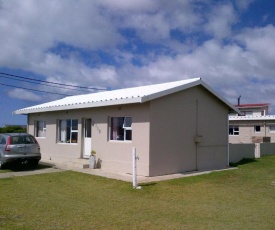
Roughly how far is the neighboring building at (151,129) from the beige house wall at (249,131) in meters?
17.3

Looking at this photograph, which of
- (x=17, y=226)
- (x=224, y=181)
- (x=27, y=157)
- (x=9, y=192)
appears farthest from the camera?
(x=27, y=157)

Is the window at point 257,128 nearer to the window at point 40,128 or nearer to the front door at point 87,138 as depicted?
the window at point 40,128

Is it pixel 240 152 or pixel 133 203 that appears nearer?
pixel 133 203

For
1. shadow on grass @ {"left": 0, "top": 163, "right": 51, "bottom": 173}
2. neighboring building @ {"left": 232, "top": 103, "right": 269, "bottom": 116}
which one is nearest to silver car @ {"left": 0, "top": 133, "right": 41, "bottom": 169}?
shadow on grass @ {"left": 0, "top": 163, "right": 51, "bottom": 173}

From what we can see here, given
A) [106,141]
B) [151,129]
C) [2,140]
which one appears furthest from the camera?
[2,140]

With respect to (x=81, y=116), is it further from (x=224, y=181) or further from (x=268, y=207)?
(x=268, y=207)

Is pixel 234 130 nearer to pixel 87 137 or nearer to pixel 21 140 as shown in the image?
pixel 87 137

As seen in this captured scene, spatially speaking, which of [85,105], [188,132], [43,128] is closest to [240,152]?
[188,132]

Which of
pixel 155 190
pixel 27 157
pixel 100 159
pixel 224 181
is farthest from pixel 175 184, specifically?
pixel 27 157

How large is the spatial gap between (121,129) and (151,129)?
1.86 m

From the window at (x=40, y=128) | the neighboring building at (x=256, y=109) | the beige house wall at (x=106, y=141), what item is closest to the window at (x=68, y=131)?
the beige house wall at (x=106, y=141)

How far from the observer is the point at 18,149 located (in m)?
15.0

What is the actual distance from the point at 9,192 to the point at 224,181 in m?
7.72

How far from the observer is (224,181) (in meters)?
12.6
